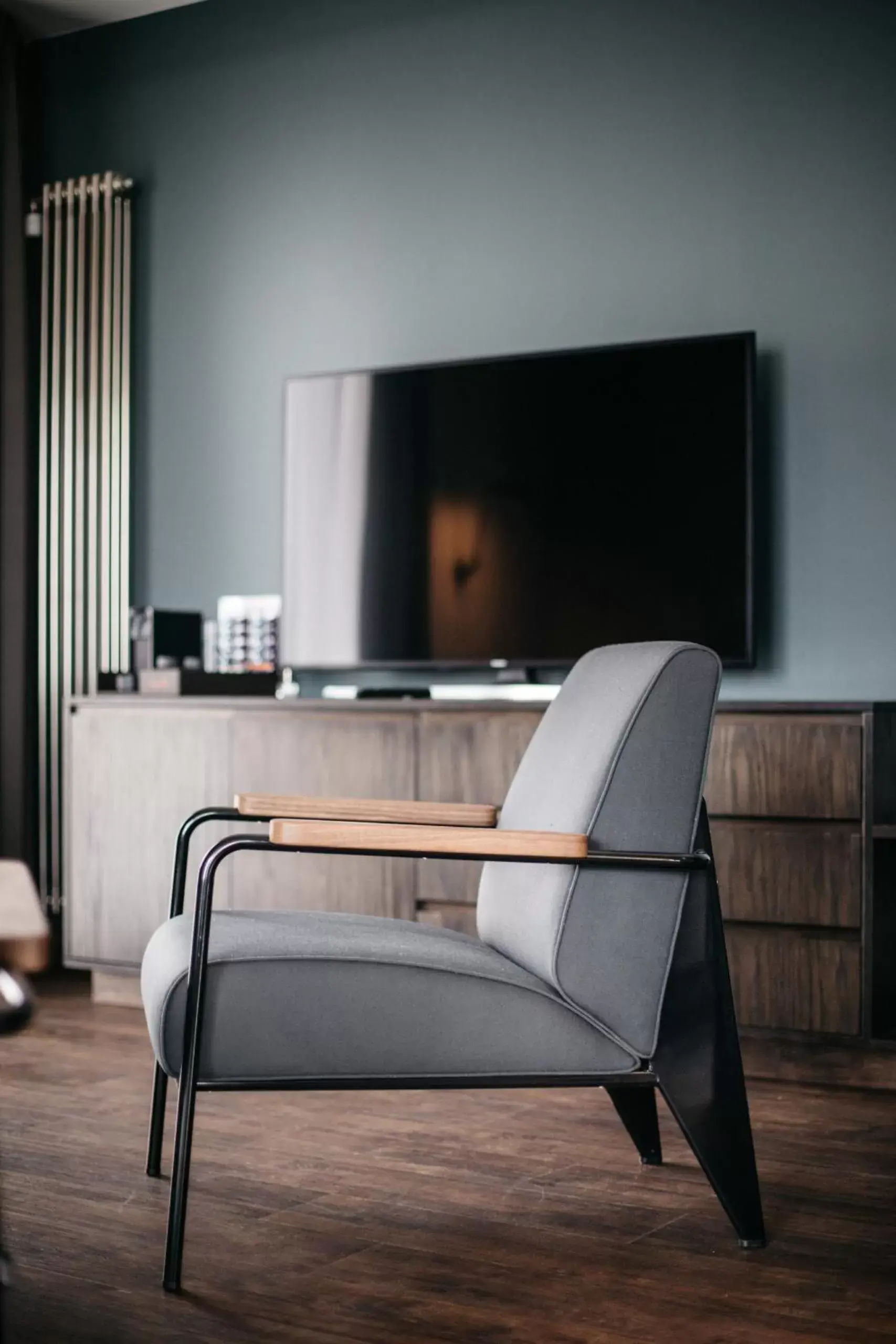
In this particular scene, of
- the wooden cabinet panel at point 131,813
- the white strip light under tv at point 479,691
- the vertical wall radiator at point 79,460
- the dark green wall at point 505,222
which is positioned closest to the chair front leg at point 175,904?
the wooden cabinet panel at point 131,813

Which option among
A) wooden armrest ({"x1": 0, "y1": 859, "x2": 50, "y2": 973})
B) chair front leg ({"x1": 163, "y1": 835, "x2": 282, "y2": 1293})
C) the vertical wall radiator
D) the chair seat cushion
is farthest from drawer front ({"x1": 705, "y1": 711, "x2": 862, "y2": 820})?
the vertical wall radiator

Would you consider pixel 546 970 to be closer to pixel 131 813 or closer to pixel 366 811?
pixel 366 811

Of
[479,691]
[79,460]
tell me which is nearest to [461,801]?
[479,691]

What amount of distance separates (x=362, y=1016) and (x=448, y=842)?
252 mm

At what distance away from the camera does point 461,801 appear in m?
3.63

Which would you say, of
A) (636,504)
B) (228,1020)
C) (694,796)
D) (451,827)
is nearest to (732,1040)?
(694,796)

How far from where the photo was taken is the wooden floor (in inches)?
75.9

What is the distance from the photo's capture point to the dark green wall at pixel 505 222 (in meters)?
3.76

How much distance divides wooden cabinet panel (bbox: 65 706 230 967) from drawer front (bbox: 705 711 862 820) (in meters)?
1.31

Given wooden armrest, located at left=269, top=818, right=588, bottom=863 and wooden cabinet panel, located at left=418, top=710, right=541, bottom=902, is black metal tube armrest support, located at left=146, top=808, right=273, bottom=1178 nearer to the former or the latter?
wooden armrest, located at left=269, top=818, right=588, bottom=863

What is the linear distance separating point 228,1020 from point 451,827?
0.38m

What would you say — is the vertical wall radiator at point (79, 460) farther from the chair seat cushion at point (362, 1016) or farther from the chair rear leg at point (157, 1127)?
the chair seat cushion at point (362, 1016)

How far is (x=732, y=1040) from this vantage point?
7.15 ft

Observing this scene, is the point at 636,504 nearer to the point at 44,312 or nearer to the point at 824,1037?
the point at 824,1037
